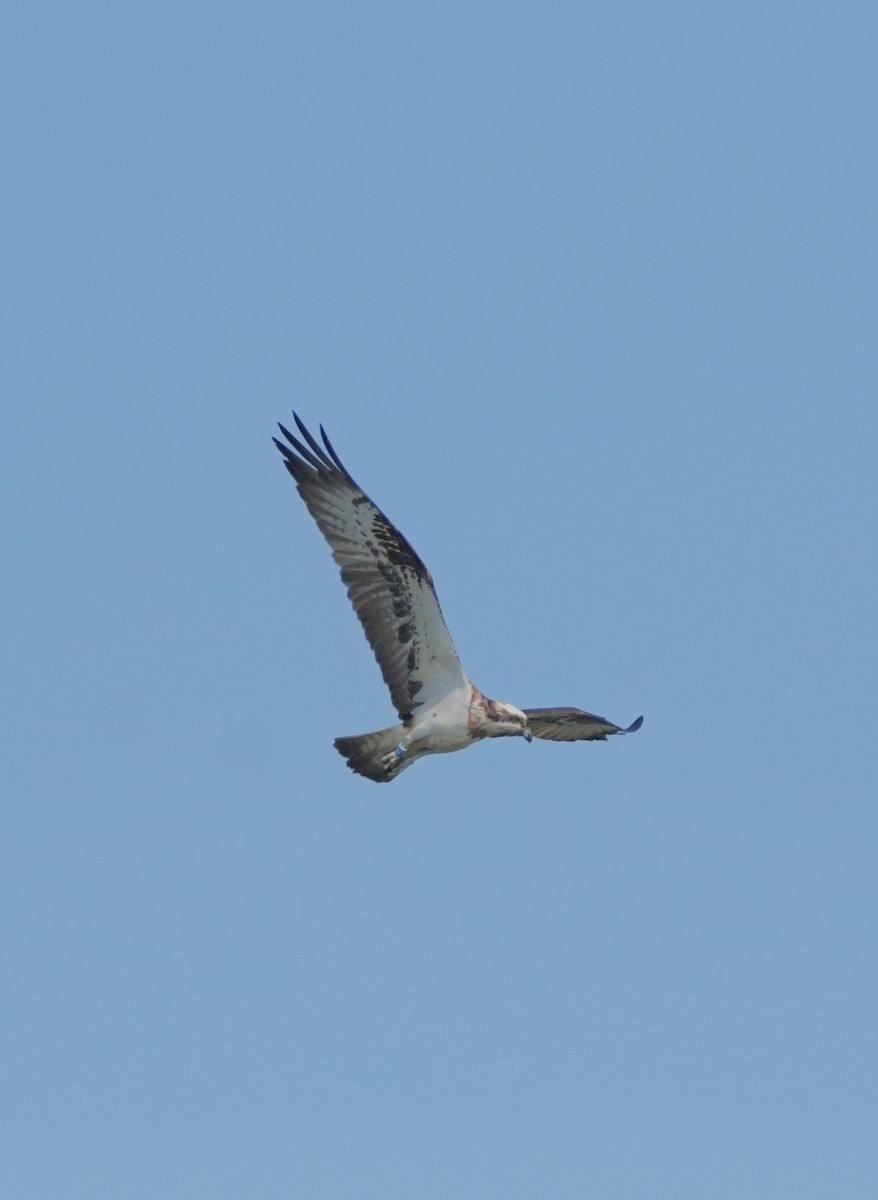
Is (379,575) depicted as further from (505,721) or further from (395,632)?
(505,721)

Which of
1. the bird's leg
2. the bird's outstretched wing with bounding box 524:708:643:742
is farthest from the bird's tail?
the bird's outstretched wing with bounding box 524:708:643:742

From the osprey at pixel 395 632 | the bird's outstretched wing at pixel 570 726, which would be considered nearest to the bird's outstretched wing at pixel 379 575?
the osprey at pixel 395 632

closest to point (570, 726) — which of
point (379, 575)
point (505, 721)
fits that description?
point (505, 721)

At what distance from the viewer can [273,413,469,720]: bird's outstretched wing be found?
16.8 m

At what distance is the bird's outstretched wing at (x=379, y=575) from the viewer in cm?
1684

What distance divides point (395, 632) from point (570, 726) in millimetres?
2691

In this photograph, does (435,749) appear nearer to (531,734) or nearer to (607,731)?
(531,734)

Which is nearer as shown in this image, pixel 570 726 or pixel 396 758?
pixel 396 758

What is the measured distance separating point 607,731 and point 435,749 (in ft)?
7.93

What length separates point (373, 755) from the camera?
17.5 metres

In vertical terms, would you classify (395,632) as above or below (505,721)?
above

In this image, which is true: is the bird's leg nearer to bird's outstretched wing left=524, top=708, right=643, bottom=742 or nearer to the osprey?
the osprey

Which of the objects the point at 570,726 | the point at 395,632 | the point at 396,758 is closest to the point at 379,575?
the point at 395,632

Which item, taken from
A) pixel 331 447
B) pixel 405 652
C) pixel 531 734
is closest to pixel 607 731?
pixel 531 734
